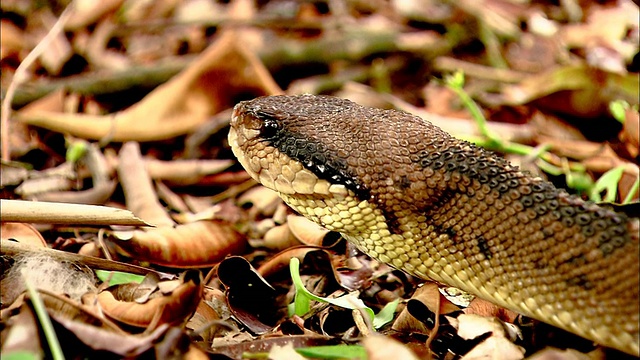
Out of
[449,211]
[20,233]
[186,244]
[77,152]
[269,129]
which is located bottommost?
[77,152]

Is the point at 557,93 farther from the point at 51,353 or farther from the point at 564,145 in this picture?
the point at 51,353

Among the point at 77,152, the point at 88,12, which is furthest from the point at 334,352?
the point at 88,12

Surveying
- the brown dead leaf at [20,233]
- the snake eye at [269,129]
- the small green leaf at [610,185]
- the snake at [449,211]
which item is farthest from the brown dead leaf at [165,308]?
the small green leaf at [610,185]

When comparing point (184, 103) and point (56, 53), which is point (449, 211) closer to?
point (184, 103)

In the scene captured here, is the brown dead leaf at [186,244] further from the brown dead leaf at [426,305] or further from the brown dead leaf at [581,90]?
the brown dead leaf at [581,90]

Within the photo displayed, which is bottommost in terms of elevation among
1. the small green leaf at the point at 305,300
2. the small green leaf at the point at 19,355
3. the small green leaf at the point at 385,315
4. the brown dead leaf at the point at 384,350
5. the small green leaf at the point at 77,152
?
the small green leaf at the point at 77,152
